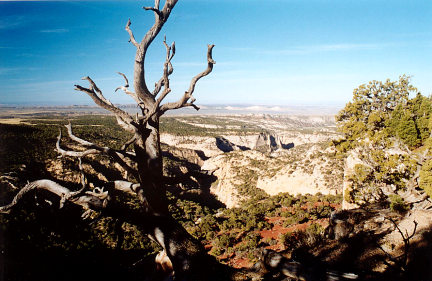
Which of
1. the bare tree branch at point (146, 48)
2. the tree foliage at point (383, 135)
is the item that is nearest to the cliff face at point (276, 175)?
the tree foliage at point (383, 135)

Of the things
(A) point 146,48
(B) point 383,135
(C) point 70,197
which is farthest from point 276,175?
(C) point 70,197

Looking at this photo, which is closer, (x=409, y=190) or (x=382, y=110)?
(x=409, y=190)

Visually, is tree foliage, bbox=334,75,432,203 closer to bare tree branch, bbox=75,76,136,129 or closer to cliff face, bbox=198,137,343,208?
cliff face, bbox=198,137,343,208

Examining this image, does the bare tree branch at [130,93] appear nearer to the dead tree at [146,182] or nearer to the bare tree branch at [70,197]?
the dead tree at [146,182]

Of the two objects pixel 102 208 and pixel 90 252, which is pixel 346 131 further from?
pixel 90 252

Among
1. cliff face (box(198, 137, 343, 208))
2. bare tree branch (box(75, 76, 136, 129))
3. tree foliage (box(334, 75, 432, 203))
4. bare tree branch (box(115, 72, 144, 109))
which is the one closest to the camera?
bare tree branch (box(75, 76, 136, 129))

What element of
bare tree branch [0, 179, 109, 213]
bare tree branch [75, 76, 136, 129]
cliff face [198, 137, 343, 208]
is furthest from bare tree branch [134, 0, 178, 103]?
cliff face [198, 137, 343, 208]

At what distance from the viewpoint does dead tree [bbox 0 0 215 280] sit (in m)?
3.56

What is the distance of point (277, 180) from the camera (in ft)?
97.1

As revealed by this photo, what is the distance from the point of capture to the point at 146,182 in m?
3.92

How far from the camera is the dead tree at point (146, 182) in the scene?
3564mm

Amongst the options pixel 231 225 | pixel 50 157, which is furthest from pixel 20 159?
pixel 231 225

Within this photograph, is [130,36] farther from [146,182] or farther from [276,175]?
[276,175]

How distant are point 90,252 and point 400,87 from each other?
2393cm
